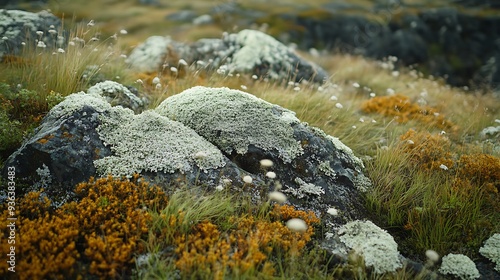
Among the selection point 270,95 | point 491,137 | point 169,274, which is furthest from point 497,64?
point 169,274

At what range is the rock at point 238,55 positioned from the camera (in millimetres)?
9359

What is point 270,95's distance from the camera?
23.6 feet

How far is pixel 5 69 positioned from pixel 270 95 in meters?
5.10

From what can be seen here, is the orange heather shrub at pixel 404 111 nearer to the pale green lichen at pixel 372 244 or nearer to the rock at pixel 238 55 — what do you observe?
the rock at pixel 238 55

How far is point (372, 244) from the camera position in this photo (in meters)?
3.75

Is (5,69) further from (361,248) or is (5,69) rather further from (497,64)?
(497,64)

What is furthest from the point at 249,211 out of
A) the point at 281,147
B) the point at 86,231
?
the point at 86,231

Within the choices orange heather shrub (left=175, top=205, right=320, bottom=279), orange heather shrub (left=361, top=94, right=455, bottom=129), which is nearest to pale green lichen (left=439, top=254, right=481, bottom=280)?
orange heather shrub (left=175, top=205, right=320, bottom=279)

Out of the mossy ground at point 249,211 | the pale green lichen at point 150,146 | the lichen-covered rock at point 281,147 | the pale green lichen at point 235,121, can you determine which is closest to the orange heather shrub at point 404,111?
the mossy ground at point 249,211

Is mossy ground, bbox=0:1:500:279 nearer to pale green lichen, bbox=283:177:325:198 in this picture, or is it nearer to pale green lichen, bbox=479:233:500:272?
pale green lichen, bbox=479:233:500:272

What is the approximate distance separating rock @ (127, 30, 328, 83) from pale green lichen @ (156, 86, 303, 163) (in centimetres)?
415

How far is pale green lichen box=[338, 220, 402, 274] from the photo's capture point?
356 cm

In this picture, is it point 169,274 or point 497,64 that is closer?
point 169,274

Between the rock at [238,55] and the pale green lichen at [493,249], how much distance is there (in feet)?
20.0
